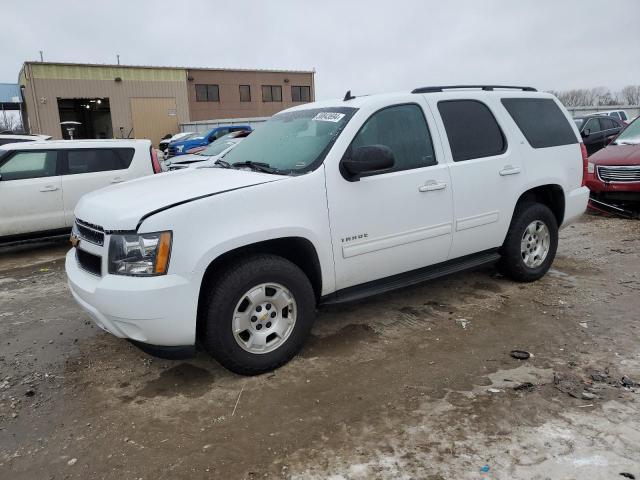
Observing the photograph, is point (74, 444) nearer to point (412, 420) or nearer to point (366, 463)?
point (366, 463)

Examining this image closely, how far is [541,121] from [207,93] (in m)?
40.5

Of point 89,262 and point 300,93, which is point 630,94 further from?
point 89,262

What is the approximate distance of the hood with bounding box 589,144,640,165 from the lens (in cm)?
816

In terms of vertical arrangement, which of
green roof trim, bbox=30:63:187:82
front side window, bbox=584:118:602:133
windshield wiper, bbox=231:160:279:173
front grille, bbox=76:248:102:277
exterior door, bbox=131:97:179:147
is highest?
green roof trim, bbox=30:63:187:82

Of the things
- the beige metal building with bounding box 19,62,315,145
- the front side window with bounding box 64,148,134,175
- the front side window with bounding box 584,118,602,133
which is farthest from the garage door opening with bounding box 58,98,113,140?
the front side window with bounding box 64,148,134,175

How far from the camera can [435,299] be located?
16.0 feet

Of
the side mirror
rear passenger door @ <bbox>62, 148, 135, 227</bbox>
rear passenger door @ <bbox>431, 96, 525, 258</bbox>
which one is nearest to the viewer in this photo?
the side mirror

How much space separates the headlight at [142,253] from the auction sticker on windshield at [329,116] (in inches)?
→ 64.5

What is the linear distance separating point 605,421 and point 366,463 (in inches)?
55.0

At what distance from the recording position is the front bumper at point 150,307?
2.96m

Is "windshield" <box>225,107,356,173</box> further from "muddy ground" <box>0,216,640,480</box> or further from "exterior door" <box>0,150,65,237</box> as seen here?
"exterior door" <box>0,150,65,237</box>

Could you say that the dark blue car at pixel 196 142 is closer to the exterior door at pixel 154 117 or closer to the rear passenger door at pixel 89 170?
the rear passenger door at pixel 89 170

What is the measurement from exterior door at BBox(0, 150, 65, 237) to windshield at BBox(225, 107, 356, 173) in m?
4.21

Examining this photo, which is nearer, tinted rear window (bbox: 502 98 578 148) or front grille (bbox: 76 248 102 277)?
front grille (bbox: 76 248 102 277)
